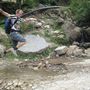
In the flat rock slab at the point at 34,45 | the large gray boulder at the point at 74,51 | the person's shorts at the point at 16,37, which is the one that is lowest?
the large gray boulder at the point at 74,51

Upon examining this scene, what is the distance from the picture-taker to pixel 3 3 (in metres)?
21.7

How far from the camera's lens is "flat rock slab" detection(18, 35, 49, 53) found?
56.4 ft

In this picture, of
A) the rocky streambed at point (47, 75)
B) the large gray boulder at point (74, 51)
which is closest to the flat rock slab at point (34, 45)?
the large gray boulder at point (74, 51)

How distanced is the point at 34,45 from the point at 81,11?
3.32 m

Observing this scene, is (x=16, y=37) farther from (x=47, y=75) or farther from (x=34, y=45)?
(x=34, y=45)

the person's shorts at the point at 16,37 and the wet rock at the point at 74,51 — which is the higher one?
the person's shorts at the point at 16,37

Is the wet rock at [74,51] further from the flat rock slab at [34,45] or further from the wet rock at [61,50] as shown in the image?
the flat rock slab at [34,45]

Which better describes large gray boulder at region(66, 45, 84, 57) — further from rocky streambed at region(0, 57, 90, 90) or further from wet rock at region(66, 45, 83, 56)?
rocky streambed at region(0, 57, 90, 90)

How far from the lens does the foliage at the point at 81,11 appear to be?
1922 centimetres

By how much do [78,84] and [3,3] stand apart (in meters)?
11.0

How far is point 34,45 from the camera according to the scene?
17781 mm

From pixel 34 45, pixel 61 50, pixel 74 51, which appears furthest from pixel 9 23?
pixel 34 45

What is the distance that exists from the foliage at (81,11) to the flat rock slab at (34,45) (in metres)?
2.50

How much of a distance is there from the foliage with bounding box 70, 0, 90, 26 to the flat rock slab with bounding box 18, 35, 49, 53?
98.4 inches
